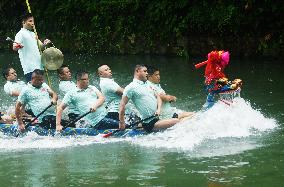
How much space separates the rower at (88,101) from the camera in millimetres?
10062

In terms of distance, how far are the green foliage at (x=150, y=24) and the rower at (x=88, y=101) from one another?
36.5 ft

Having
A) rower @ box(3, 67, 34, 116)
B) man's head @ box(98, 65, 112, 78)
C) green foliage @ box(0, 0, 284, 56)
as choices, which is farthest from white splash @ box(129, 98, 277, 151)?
green foliage @ box(0, 0, 284, 56)

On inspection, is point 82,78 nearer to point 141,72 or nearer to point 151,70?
point 141,72

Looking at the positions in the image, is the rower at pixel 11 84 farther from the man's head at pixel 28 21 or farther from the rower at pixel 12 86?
the man's head at pixel 28 21

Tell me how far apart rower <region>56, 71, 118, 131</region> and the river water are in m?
0.38

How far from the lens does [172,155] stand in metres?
8.73

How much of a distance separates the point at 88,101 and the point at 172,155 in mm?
2015

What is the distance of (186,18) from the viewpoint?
73.5 ft

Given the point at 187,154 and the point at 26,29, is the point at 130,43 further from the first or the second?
the point at 187,154

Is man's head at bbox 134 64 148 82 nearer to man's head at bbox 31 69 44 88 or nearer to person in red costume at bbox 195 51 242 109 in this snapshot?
person in red costume at bbox 195 51 242 109

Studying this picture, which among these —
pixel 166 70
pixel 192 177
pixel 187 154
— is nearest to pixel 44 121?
pixel 187 154

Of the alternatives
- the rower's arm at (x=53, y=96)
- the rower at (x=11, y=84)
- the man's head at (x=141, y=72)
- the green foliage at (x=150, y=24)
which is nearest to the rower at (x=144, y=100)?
the man's head at (x=141, y=72)

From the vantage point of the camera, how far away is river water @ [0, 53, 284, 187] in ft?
25.1

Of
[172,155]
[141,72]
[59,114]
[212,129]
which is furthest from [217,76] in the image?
[59,114]
